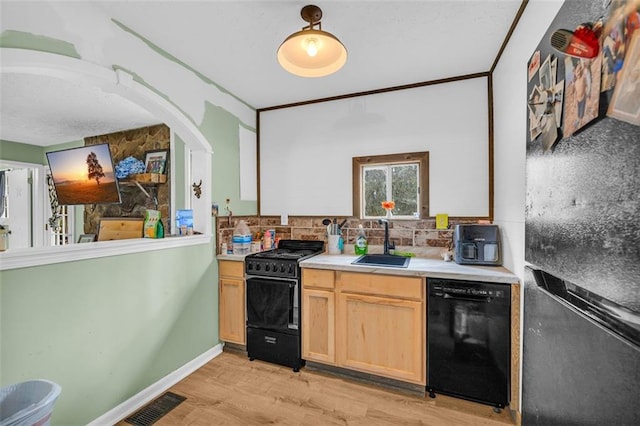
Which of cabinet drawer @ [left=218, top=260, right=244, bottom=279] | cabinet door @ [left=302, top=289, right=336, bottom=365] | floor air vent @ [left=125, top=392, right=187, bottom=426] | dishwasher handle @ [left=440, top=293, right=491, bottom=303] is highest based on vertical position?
cabinet drawer @ [left=218, top=260, right=244, bottom=279]

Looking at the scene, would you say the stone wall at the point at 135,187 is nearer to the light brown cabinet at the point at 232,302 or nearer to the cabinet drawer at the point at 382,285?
the light brown cabinet at the point at 232,302

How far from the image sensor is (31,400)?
1.33 m

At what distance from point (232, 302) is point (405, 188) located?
6.76ft

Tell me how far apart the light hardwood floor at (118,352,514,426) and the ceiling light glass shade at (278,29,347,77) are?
222 centimetres

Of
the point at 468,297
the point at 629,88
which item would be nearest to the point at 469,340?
the point at 468,297

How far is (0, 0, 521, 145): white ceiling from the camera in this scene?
169cm

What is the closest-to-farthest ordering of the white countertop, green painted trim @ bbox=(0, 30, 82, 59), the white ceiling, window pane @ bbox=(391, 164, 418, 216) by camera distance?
1. green painted trim @ bbox=(0, 30, 82, 59)
2. the white ceiling
3. the white countertop
4. window pane @ bbox=(391, 164, 418, 216)

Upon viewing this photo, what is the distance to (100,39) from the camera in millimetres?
1696

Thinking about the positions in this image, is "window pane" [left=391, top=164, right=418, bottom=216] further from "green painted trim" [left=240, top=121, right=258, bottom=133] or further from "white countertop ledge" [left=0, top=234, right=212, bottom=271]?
"white countertop ledge" [left=0, top=234, right=212, bottom=271]

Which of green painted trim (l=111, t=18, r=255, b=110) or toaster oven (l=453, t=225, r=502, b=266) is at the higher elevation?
green painted trim (l=111, t=18, r=255, b=110)

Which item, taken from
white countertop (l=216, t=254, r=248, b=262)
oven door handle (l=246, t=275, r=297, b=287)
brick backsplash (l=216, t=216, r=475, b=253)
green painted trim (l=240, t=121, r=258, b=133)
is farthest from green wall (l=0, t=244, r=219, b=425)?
green painted trim (l=240, t=121, r=258, b=133)

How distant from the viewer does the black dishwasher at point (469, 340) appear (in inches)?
71.0

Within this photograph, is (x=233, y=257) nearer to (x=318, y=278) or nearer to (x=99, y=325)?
(x=318, y=278)

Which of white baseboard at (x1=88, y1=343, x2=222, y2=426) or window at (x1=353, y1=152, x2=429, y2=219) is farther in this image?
window at (x1=353, y1=152, x2=429, y2=219)
